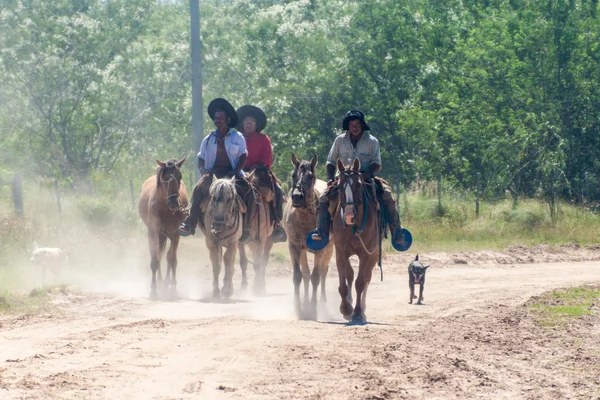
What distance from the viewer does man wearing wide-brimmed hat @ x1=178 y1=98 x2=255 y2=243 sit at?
54.1 ft

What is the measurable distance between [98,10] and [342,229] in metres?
28.8

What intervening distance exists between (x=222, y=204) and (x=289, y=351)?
5.84 metres

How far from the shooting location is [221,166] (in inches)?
663

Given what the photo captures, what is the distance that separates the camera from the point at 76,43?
115 feet

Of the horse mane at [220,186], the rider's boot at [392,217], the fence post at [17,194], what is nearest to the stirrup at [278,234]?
the horse mane at [220,186]

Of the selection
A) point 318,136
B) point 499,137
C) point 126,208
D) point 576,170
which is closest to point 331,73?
point 318,136

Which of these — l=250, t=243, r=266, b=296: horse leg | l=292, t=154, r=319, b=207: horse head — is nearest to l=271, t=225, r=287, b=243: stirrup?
l=250, t=243, r=266, b=296: horse leg

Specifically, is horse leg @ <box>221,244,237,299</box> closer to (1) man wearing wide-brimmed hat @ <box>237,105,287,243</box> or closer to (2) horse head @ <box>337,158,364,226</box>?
(1) man wearing wide-brimmed hat @ <box>237,105,287,243</box>

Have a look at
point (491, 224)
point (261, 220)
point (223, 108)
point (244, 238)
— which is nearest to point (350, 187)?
point (244, 238)

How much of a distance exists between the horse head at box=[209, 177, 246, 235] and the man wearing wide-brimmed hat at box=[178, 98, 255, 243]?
16.4 inches

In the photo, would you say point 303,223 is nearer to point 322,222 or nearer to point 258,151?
point 322,222

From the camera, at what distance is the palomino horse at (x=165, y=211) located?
17109mm

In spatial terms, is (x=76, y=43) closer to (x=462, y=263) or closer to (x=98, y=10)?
(x=98, y=10)

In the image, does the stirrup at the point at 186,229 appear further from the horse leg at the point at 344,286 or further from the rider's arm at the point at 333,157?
the horse leg at the point at 344,286
